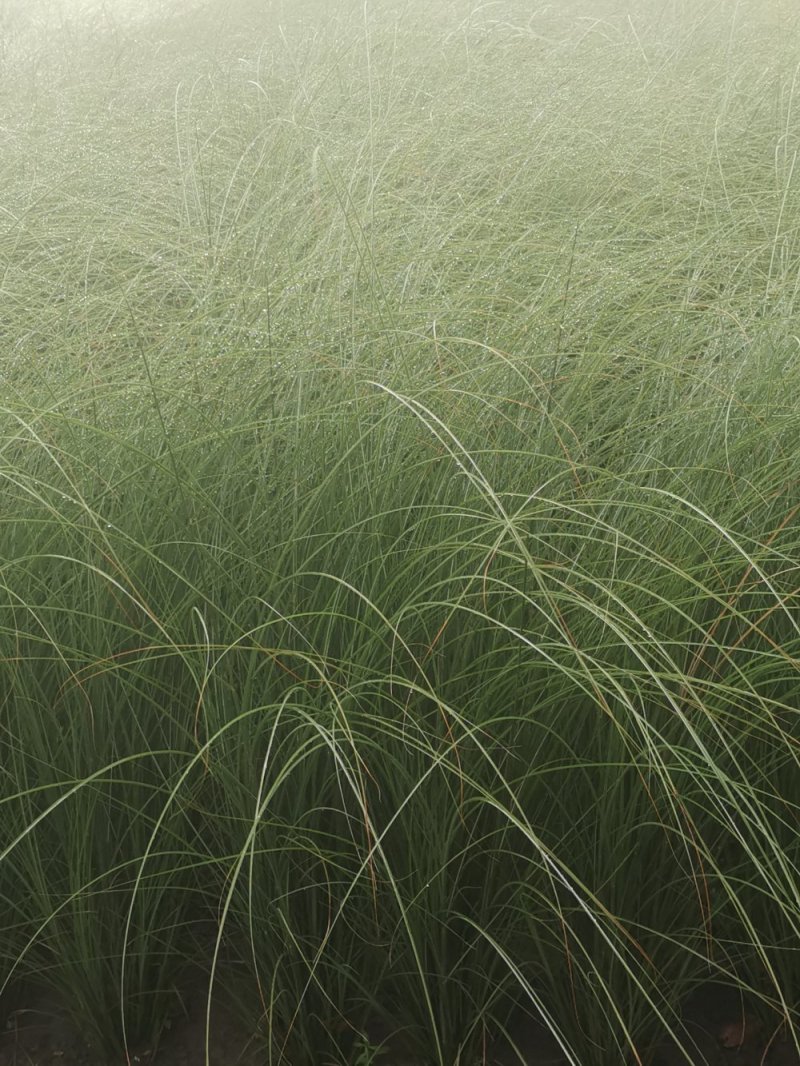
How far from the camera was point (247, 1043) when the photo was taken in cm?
134

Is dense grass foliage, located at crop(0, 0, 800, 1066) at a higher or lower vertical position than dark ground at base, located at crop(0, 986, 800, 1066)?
higher

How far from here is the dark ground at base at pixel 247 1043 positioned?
1340 millimetres

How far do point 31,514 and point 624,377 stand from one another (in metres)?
1.10

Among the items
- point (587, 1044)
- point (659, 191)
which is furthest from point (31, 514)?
point (659, 191)

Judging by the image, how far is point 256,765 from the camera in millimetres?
1309

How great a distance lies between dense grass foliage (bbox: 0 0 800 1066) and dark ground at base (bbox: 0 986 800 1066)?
4 centimetres

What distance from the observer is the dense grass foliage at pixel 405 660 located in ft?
4.08

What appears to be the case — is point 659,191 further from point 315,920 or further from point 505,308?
point 315,920

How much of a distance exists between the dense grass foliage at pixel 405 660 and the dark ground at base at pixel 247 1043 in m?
0.04

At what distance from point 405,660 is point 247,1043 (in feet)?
1.56

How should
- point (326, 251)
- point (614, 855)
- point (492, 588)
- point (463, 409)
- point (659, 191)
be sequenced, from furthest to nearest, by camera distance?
point (659, 191) < point (326, 251) < point (463, 409) < point (492, 588) < point (614, 855)

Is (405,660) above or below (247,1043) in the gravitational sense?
above

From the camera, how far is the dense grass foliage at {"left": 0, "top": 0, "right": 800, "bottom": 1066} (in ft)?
4.08

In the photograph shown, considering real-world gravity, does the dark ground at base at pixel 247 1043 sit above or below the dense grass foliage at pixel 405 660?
below
